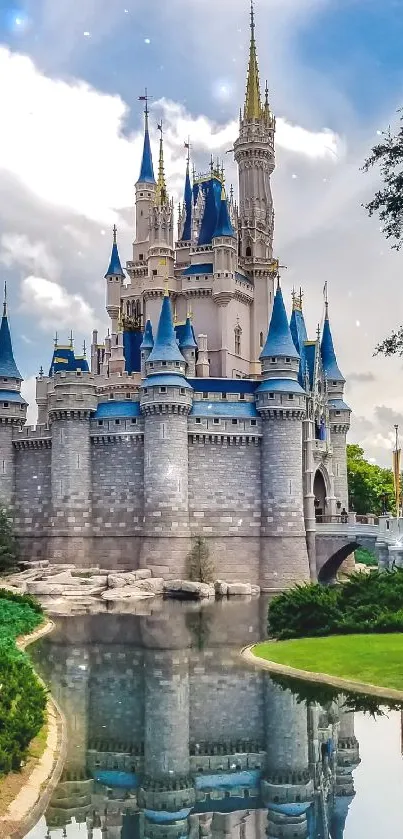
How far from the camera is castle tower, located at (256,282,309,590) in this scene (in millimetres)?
47375

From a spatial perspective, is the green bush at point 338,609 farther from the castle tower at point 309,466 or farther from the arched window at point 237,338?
the arched window at point 237,338

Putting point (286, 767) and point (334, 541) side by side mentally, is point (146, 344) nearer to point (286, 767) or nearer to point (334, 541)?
point (334, 541)

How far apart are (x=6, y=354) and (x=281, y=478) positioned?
18.7 meters

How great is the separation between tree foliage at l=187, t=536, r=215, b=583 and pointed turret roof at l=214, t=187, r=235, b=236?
21195 millimetres

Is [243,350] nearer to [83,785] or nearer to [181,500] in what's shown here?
[181,500]

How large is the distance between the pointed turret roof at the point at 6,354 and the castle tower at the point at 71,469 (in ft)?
15.3

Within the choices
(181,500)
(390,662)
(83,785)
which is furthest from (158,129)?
(83,785)

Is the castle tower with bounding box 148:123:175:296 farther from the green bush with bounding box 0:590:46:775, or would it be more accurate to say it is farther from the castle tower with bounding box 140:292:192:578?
the green bush with bounding box 0:590:46:775

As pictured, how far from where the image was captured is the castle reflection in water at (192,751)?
503 inches

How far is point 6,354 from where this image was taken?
2100 inches

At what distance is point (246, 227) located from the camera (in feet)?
202

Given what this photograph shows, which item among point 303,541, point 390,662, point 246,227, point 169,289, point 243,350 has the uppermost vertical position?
point 246,227

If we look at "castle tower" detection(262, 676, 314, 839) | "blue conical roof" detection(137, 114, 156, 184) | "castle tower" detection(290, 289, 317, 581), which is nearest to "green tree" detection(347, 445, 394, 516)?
"castle tower" detection(290, 289, 317, 581)

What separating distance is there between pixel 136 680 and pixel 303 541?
2714 cm
